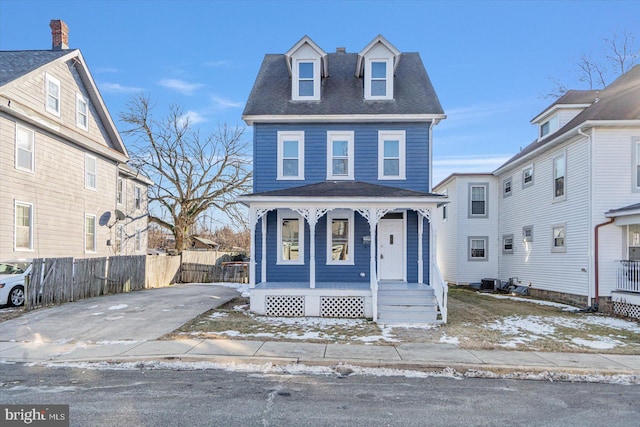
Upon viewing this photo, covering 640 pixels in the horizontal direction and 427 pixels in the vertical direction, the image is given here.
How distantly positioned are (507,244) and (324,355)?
15226 millimetres

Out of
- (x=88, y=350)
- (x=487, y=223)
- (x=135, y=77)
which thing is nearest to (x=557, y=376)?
(x=88, y=350)

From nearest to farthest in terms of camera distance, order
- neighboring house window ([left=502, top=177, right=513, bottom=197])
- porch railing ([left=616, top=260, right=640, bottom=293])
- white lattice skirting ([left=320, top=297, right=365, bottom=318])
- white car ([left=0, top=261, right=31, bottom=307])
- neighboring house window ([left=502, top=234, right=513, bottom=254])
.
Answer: white car ([left=0, top=261, right=31, bottom=307]), white lattice skirting ([left=320, top=297, right=365, bottom=318]), porch railing ([left=616, top=260, right=640, bottom=293]), neighboring house window ([left=502, top=234, right=513, bottom=254]), neighboring house window ([left=502, top=177, right=513, bottom=197])

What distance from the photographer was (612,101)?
14.5 metres

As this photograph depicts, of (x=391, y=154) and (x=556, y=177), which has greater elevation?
(x=391, y=154)

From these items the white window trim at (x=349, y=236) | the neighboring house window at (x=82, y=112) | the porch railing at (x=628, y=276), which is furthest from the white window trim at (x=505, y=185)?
the neighboring house window at (x=82, y=112)

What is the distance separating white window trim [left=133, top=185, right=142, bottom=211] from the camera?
23.6m

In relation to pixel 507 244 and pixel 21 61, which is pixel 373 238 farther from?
pixel 21 61

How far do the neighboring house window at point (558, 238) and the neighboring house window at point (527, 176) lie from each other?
271 centimetres

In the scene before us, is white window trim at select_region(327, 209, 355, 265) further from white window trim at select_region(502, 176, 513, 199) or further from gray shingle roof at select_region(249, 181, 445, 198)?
white window trim at select_region(502, 176, 513, 199)

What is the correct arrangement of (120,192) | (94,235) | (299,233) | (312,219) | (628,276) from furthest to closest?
(120,192)
(94,235)
(299,233)
(628,276)
(312,219)

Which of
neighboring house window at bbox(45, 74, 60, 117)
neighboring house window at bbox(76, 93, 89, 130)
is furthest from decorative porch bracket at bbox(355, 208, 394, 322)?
neighboring house window at bbox(76, 93, 89, 130)

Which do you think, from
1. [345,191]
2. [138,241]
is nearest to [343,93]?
[345,191]

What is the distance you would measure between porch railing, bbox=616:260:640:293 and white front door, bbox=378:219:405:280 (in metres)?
6.80

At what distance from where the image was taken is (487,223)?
20828 mm
